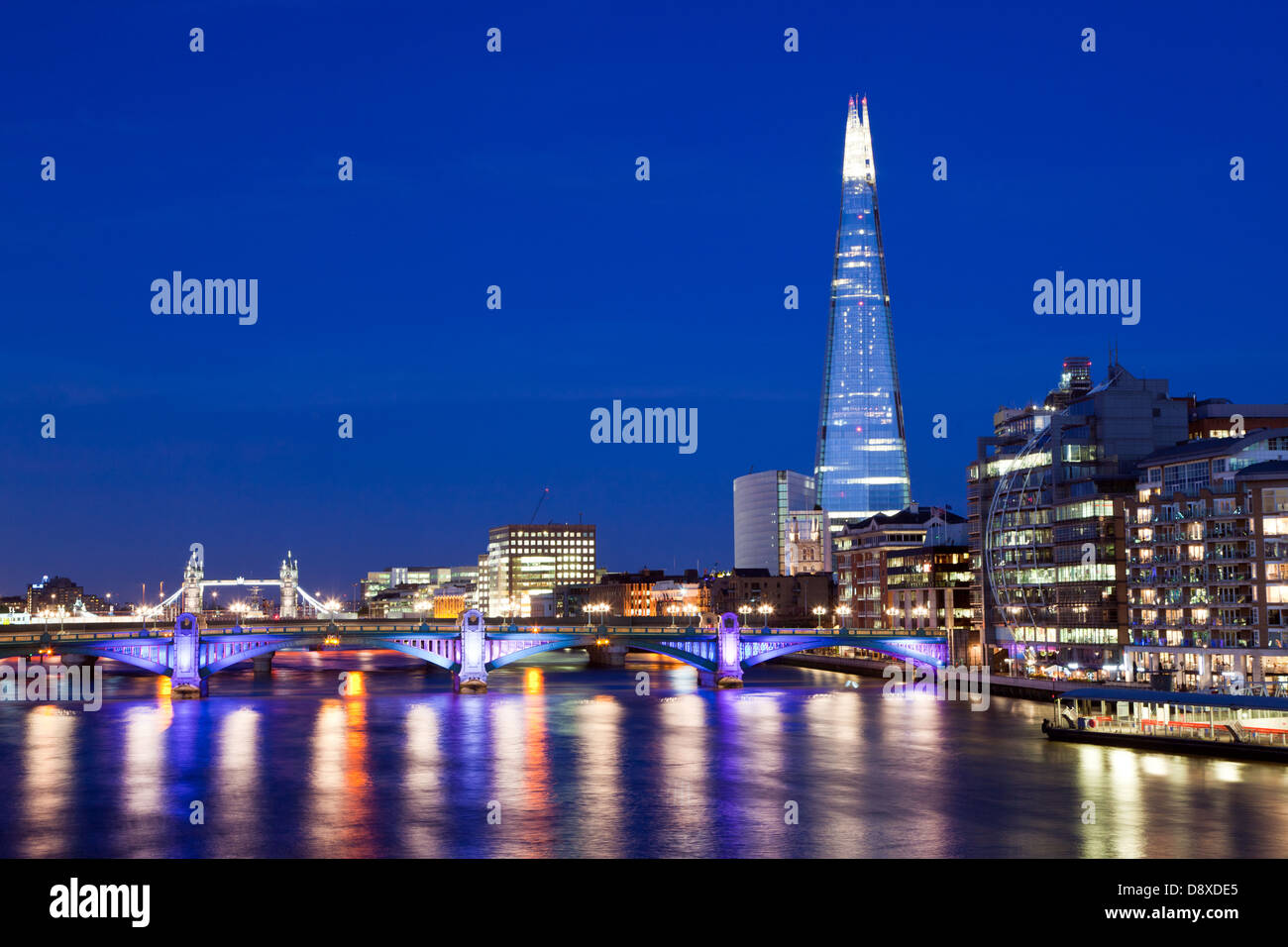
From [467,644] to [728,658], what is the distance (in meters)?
21.8

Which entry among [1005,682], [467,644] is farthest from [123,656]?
[1005,682]

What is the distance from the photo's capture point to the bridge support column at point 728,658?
114 meters

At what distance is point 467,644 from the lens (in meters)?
110

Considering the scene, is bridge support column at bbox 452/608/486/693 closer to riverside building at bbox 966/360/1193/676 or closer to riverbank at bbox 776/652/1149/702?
riverbank at bbox 776/652/1149/702

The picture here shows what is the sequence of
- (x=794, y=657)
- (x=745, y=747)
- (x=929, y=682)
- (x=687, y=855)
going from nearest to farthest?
(x=687, y=855), (x=745, y=747), (x=929, y=682), (x=794, y=657)

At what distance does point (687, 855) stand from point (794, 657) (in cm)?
11611

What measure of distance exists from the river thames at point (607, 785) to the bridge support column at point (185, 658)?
11029mm

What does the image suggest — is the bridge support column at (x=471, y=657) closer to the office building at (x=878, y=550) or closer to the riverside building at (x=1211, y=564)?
the riverside building at (x=1211, y=564)

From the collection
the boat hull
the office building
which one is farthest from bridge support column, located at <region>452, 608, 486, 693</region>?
the office building
